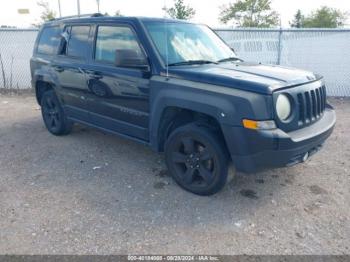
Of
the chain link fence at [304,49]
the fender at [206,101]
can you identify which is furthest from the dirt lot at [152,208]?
the chain link fence at [304,49]

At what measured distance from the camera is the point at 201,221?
3.25 m

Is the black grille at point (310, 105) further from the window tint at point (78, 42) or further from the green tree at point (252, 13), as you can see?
the green tree at point (252, 13)

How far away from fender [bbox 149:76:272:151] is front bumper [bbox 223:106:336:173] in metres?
0.15

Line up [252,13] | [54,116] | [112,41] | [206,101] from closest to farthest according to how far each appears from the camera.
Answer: [206,101] → [112,41] → [54,116] → [252,13]

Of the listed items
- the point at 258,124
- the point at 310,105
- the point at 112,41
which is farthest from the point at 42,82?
the point at 310,105

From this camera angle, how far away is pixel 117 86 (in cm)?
427

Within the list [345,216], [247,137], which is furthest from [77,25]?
[345,216]

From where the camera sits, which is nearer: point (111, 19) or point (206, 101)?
point (206, 101)

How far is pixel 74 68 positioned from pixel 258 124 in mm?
3072

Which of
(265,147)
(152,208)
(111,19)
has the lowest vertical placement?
(152,208)

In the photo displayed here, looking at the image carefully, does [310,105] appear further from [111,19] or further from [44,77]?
[44,77]

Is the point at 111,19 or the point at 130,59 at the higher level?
the point at 111,19

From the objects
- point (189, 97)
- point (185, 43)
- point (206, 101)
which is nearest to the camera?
point (206, 101)

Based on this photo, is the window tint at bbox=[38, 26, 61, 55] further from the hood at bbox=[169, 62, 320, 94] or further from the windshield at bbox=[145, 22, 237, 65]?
the hood at bbox=[169, 62, 320, 94]
